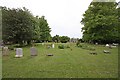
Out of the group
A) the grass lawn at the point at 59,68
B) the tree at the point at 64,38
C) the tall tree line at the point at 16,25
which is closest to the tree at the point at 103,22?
the tall tree line at the point at 16,25

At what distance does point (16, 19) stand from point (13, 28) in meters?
1.71

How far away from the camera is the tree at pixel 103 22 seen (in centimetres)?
3739

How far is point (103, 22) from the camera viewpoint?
37.3 meters

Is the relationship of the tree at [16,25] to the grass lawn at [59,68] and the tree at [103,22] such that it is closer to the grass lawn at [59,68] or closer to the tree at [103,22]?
the tree at [103,22]

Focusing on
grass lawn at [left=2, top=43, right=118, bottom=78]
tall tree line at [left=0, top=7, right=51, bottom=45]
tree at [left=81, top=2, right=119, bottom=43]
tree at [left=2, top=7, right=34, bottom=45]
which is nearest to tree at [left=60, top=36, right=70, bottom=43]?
tree at [left=81, top=2, right=119, bottom=43]

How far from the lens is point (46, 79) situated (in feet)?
32.4

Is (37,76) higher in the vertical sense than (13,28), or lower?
lower

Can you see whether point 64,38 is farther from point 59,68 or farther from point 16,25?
point 59,68

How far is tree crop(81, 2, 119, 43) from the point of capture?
37.4 metres

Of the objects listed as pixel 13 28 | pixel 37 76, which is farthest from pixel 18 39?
pixel 37 76

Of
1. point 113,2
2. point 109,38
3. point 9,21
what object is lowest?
point 109,38

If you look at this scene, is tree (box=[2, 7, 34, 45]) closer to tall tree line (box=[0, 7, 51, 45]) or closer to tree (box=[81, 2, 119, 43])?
tall tree line (box=[0, 7, 51, 45])

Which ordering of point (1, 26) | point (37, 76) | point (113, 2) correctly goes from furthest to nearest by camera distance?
point (113, 2), point (1, 26), point (37, 76)

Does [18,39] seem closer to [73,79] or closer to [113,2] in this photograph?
[113,2]
